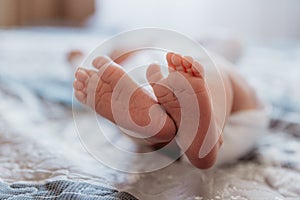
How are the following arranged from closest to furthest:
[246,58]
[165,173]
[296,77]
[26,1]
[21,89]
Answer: [165,173] → [21,89] → [296,77] → [246,58] → [26,1]

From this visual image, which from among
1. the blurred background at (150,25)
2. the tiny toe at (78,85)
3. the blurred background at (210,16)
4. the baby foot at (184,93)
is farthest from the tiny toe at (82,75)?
the blurred background at (210,16)

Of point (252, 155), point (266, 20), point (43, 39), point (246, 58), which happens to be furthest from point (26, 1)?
point (252, 155)

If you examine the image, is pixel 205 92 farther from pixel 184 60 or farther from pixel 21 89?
pixel 21 89

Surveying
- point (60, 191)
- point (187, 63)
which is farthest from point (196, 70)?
point (60, 191)

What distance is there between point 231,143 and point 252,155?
8 cm

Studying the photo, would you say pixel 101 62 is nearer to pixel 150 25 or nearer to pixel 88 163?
pixel 88 163

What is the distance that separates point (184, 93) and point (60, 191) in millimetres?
230

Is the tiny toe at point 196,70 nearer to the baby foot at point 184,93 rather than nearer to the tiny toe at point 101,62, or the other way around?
the baby foot at point 184,93

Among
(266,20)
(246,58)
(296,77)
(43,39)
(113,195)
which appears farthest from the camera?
(266,20)

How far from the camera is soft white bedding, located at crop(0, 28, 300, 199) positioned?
2.30 ft

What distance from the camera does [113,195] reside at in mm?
634

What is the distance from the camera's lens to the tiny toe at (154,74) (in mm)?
659

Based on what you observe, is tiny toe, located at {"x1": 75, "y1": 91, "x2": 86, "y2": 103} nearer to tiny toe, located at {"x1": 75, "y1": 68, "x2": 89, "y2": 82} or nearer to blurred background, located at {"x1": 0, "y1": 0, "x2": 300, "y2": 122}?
tiny toe, located at {"x1": 75, "y1": 68, "x2": 89, "y2": 82}

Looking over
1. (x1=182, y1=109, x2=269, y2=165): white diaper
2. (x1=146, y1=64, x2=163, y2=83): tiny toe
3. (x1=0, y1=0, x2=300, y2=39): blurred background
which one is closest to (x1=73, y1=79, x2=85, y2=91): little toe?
(x1=146, y1=64, x2=163, y2=83): tiny toe
